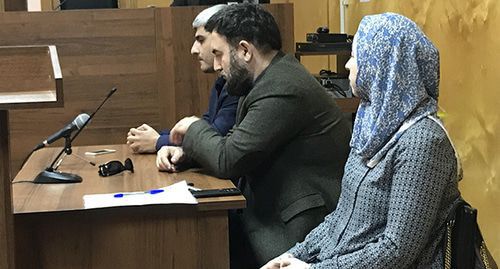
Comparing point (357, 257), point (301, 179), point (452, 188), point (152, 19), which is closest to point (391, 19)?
point (452, 188)

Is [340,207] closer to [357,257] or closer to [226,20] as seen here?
[357,257]

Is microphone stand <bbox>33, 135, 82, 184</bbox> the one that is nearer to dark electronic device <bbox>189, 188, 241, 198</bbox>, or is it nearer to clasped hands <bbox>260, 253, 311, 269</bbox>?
dark electronic device <bbox>189, 188, 241, 198</bbox>

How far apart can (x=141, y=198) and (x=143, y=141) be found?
2.66 ft

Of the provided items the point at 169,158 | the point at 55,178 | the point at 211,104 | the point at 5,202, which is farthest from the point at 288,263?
the point at 211,104

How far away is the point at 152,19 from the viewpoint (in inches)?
147

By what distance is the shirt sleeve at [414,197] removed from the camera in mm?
1650

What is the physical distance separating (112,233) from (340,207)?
653mm

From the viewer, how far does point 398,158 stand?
1692 millimetres

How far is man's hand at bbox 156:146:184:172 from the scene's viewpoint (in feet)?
8.48

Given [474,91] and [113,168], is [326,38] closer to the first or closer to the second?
[474,91]

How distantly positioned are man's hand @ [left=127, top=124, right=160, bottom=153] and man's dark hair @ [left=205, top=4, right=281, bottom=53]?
1.95 feet

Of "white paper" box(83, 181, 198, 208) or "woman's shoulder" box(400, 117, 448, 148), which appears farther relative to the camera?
"white paper" box(83, 181, 198, 208)

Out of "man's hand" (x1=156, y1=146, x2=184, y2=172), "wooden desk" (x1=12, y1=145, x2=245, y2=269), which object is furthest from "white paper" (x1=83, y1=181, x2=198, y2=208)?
"man's hand" (x1=156, y1=146, x2=184, y2=172)

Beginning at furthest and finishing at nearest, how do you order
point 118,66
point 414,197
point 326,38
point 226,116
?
point 326,38 < point 118,66 < point 226,116 < point 414,197
